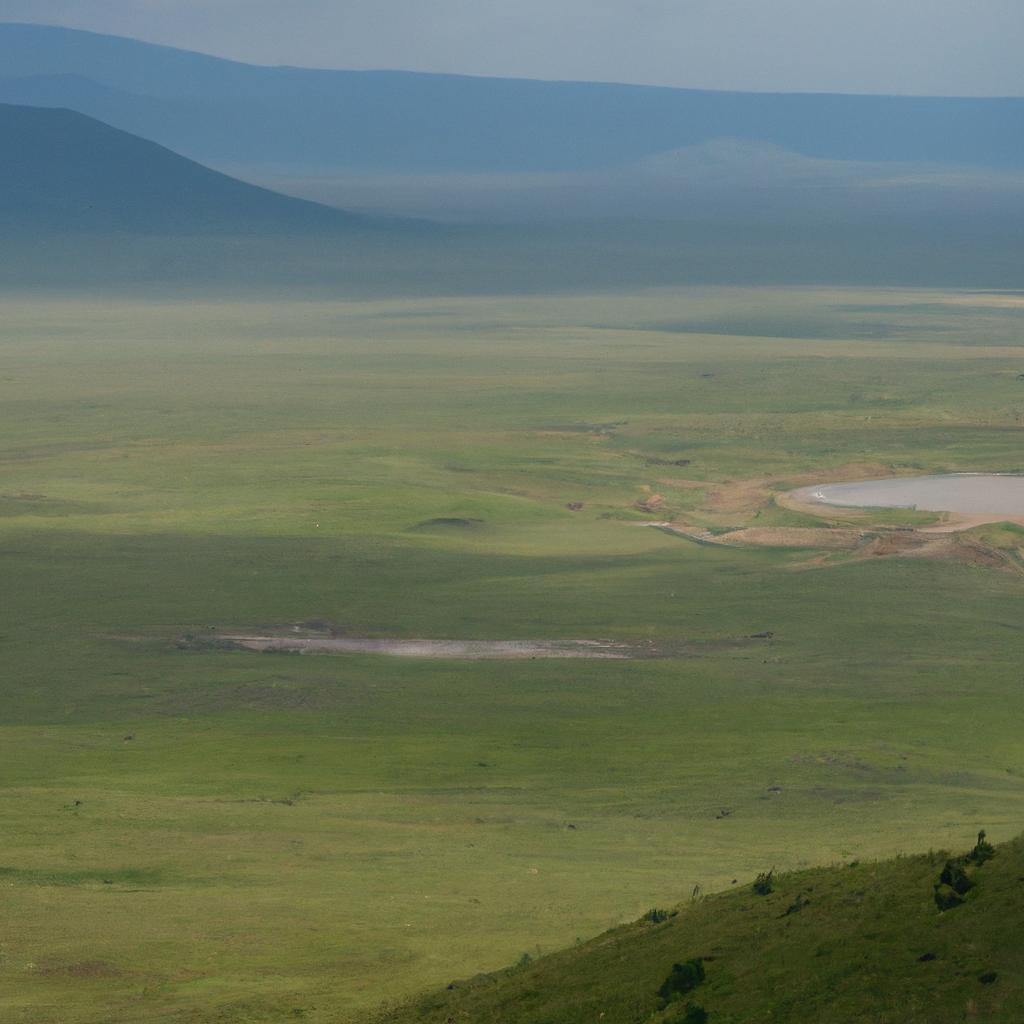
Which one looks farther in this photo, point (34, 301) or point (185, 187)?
point (185, 187)

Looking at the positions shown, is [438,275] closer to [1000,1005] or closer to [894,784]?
[894,784]

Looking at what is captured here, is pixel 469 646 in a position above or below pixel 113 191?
below

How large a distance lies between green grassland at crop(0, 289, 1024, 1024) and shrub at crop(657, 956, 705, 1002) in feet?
7.83

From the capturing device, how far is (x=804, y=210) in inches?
5059

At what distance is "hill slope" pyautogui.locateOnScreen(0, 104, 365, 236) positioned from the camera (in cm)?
8825

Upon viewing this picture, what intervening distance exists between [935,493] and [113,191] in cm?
6682

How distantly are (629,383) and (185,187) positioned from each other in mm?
51110

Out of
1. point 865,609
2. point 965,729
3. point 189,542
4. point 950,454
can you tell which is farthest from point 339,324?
point 965,729

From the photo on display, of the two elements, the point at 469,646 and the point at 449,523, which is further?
the point at 449,523

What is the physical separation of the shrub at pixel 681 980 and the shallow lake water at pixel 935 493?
74.7 feet

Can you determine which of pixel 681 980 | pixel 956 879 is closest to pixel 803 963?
pixel 681 980

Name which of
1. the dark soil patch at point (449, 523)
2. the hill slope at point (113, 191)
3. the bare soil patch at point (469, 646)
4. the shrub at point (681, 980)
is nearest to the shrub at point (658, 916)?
the shrub at point (681, 980)

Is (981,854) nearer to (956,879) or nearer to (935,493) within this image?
(956,879)

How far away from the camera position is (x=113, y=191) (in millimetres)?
92625
